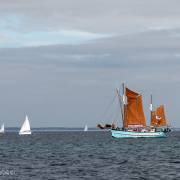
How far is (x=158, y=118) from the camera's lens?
17250 cm

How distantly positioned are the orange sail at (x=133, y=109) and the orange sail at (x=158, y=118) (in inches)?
900

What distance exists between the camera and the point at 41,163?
6994 centimetres

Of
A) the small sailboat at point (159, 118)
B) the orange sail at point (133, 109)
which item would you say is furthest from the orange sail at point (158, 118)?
the orange sail at point (133, 109)

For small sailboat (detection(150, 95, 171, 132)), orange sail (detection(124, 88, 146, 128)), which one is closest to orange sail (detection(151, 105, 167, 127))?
small sailboat (detection(150, 95, 171, 132))

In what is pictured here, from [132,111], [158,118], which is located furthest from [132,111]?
[158,118]

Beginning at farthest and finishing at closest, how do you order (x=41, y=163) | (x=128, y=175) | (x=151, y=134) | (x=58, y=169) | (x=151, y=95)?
(x=151, y=95)
(x=151, y=134)
(x=41, y=163)
(x=58, y=169)
(x=128, y=175)

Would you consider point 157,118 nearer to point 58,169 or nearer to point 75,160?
point 75,160

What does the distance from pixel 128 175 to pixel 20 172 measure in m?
10.7

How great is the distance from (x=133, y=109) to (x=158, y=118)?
1017 inches

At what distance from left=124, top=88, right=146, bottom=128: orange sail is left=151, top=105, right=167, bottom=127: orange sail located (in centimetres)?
2286

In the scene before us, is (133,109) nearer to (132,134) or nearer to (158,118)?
(132,134)

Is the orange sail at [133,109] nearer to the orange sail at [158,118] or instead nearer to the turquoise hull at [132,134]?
the turquoise hull at [132,134]

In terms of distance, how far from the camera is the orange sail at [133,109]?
488 feet

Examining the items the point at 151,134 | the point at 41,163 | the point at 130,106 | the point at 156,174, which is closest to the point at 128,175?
the point at 156,174
